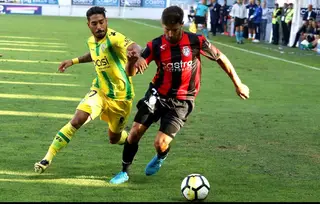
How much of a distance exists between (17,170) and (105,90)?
140 cm

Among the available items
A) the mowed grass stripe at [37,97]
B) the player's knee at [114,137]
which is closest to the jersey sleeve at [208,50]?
the player's knee at [114,137]

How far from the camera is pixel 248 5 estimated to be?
1569 inches

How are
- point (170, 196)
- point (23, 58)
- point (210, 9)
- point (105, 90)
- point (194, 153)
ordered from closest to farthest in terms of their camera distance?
1. point (170, 196)
2. point (105, 90)
3. point (194, 153)
4. point (23, 58)
5. point (210, 9)

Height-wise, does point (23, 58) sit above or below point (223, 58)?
below

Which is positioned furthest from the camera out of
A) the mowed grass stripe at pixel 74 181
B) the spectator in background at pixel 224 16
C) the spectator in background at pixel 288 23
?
the spectator in background at pixel 224 16

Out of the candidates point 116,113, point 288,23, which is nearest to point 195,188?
point 116,113

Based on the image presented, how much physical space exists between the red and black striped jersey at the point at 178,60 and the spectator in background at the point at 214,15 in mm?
34964

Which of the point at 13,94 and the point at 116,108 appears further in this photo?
the point at 13,94

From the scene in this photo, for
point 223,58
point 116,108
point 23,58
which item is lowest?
point 23,58

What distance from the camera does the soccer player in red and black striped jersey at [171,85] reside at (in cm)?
790

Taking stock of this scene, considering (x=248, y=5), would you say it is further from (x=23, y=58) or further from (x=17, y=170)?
(x=17, y=170)

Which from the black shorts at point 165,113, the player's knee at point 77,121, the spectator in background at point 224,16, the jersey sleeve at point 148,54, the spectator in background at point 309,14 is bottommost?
the spectator in background at point 224,16

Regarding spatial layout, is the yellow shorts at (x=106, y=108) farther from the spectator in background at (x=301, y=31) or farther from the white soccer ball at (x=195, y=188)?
the spectator in background at (x=301, y=31)

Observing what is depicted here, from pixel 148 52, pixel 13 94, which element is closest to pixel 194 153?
pixel 148 52
